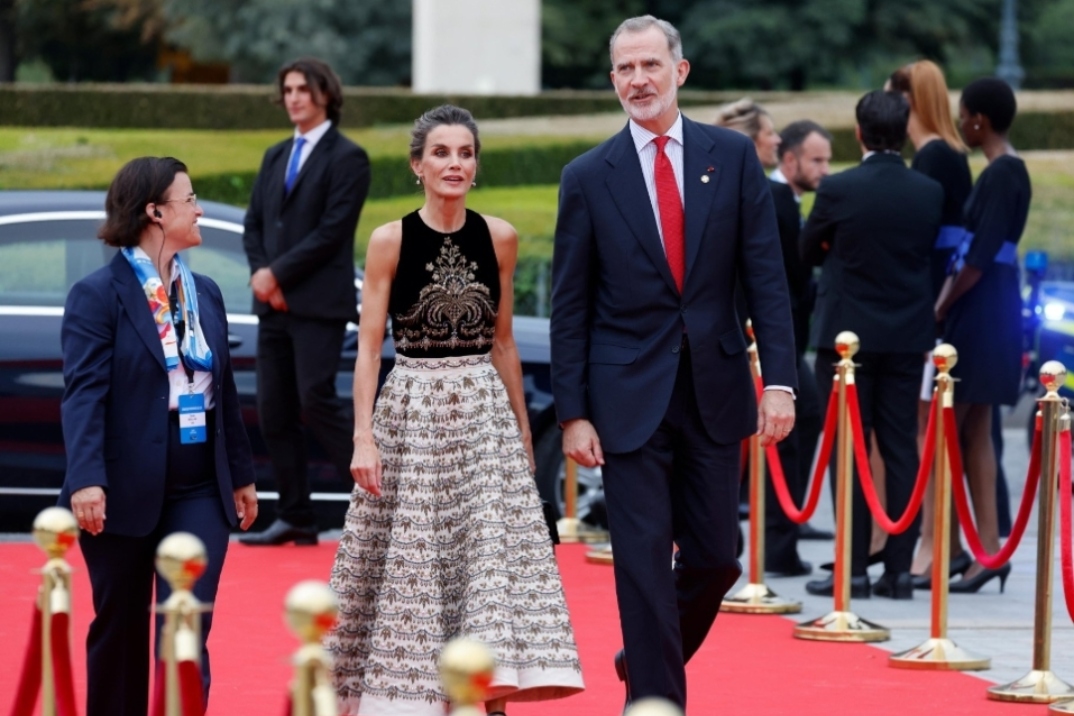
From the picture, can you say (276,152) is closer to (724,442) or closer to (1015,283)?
(1015,283)

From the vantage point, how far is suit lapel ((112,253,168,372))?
5285 millimetres

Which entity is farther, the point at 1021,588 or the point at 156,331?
the point at 1021,588

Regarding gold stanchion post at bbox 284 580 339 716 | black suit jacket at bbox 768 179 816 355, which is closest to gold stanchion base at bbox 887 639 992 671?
black suit jacket at bbox 768 179 816 355

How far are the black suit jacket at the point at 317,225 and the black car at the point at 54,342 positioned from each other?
33cm

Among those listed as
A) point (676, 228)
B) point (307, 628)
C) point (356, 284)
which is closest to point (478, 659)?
point (307, 628)

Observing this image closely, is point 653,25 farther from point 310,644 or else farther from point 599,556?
point 599,556

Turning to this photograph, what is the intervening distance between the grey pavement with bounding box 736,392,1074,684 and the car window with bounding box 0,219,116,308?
3402 mm

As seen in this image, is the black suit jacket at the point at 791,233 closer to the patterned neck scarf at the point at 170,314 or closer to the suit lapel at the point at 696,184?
the suit lapel at the point at 696,184

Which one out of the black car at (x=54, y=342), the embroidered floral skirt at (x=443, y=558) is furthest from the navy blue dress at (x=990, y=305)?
the embroidered floral skirt at (x=443, y=558)

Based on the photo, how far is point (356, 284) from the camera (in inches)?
391

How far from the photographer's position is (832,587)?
28.9 ft

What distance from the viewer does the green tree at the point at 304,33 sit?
1570 inches

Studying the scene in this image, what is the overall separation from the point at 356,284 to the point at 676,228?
433cm

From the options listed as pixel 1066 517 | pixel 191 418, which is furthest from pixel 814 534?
pixel 191 418
